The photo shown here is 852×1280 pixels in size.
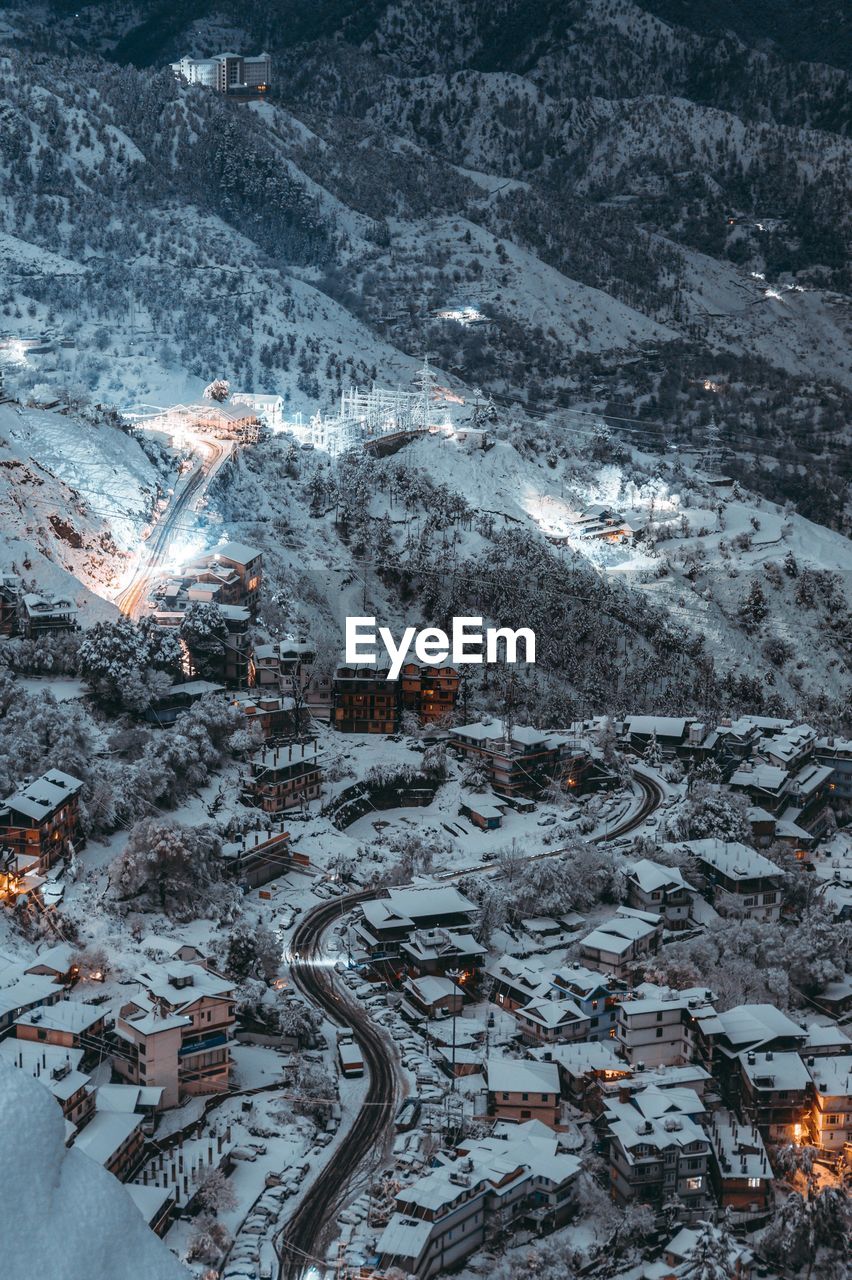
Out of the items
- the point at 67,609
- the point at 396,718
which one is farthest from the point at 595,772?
the point at 67,609

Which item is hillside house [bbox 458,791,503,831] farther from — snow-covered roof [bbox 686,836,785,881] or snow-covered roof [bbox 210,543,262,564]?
snow-covered roof [bbox 210,543,262,564]

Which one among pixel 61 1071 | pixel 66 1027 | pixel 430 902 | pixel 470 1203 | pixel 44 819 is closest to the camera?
pixel 470 1203

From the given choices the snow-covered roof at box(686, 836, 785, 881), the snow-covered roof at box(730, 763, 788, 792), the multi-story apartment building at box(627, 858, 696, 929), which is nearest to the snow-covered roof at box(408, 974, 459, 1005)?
the multi-story apartment building at box(627, 858, 696, 929)

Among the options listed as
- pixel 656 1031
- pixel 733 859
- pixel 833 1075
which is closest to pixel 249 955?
pixel 656 1031

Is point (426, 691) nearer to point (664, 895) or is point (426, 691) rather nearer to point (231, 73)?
point (664, 895)

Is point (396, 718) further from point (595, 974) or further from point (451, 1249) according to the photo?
point (451, 1249)

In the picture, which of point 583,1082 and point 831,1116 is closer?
point 831,1116
